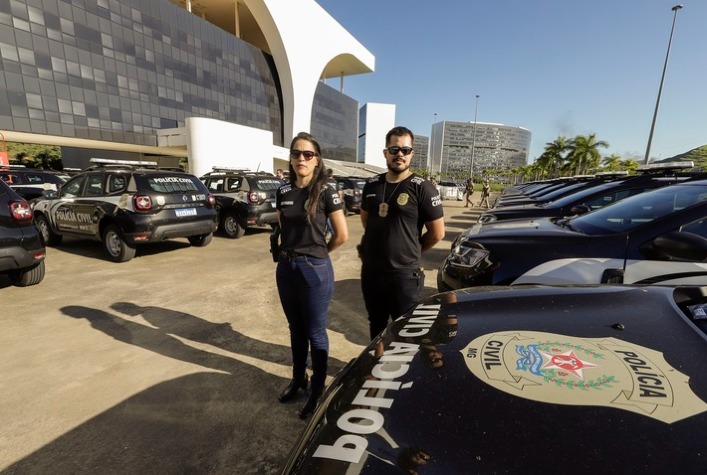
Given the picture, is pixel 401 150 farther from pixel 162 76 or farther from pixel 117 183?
pixel 162 76

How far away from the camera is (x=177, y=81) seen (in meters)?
34.7

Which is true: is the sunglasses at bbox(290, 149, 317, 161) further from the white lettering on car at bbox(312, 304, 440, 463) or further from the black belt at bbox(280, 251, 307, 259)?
the white lettering on car at bbox(312, 304, 440, 463)

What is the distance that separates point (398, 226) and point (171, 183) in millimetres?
5252

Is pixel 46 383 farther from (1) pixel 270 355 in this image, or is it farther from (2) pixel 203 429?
(1) pixel 270 355

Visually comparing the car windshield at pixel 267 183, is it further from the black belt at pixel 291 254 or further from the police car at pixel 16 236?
the black belt at pixel 291 254

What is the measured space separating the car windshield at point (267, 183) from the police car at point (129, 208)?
5.25ft

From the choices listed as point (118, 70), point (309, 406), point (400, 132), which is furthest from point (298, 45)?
point (309, 406)

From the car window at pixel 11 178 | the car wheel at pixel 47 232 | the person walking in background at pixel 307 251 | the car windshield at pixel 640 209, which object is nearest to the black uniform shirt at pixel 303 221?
the person walking in background at pixel 307 251

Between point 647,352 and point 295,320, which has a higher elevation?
point 647,352

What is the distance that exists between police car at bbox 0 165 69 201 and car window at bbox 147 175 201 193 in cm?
569

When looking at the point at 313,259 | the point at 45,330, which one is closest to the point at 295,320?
the point at 313,259

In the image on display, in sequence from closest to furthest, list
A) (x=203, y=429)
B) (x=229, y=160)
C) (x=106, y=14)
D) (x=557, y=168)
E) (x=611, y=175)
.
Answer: (x=203, y=429) < (x=611, y=175) < (x=229, y=160) < (x=106, y=14) < (x=557, y=168)

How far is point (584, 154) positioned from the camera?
42938 mm

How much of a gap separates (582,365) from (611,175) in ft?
28.5
